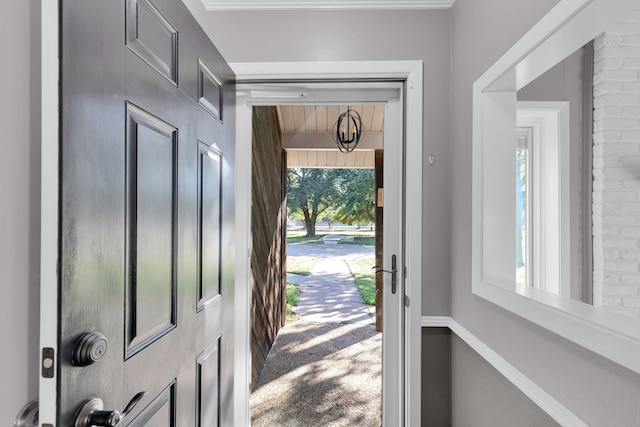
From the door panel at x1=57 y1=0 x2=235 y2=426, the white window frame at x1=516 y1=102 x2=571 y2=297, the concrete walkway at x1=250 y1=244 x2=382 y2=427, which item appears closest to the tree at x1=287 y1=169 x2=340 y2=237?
the concrete walkway at x1=250 y1=244 x2=382 y2=427

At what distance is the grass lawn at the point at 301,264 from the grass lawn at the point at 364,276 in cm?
92

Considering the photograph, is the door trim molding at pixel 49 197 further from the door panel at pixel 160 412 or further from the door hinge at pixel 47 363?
the door panel at pixel 160 412

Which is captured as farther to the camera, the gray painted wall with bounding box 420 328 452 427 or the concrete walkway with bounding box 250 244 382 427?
the concrete walkway with bounding box 250 244 382 427

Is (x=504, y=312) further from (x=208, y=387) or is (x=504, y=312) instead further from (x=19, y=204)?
(x=19, y=204)

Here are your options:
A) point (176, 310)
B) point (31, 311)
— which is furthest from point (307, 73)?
point (31, 311)

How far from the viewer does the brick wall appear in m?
1.86

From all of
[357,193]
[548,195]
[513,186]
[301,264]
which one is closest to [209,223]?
[513,186]

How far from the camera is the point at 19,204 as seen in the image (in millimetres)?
704

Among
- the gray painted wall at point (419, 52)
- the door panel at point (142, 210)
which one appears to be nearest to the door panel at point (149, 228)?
the door panel at point (142, 210)

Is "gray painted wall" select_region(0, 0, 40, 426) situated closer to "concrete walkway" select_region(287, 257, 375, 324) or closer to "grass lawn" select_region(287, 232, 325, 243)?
"concrete walkway" select_region(287, 257, 375, 324)

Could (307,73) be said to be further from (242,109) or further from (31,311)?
(31,311)

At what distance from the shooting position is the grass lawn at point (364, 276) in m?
5.79

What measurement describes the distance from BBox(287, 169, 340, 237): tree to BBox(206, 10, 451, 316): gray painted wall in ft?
18.3

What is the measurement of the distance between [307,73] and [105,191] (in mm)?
1225
